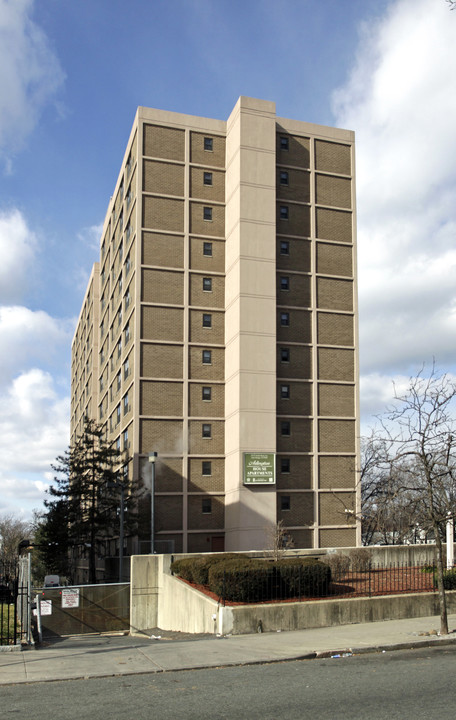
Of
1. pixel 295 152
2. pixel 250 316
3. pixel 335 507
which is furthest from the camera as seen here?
pixel 295 152

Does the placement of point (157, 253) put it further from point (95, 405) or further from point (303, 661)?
point (303, 661)

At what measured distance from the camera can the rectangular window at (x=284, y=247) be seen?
53.4m

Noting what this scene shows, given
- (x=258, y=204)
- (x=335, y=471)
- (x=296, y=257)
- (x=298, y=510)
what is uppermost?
(x=258, y=204)

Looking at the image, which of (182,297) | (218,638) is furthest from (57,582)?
(218,638)

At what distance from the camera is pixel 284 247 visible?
5347 cm

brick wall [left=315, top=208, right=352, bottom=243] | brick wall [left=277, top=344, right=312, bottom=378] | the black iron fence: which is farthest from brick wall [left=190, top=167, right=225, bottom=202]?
the black iron fence

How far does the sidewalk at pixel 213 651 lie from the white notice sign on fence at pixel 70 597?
32.3 ft

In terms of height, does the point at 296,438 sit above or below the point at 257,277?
below

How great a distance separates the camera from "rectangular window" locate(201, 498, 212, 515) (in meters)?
49.6

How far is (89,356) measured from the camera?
85.8m

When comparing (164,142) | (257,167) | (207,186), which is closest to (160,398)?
(207,186)

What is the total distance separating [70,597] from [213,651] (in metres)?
13.4

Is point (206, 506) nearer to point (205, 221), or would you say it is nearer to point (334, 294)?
point (334, 294)

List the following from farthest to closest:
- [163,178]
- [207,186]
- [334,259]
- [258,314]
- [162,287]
→ [334,259], [207,186], [163,178], [162,287], [258,314]
